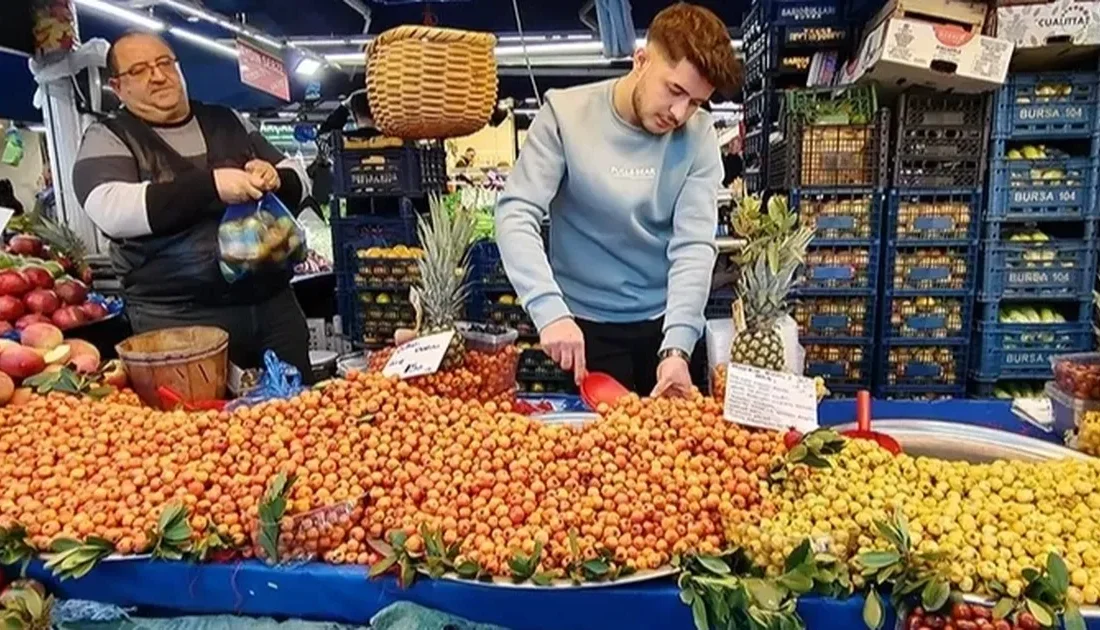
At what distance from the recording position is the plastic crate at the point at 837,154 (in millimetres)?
3510

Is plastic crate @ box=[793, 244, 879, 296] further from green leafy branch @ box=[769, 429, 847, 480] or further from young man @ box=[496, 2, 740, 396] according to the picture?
green leafy branch @ box=[769, 429, 847, 480]

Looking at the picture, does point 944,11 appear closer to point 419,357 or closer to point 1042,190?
point 1042,190

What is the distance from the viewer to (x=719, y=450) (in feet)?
3.91

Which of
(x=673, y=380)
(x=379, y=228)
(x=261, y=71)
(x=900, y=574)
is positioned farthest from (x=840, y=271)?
(x=261, y=71)

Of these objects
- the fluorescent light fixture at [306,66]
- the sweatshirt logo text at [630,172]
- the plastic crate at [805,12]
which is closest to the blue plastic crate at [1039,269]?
the plastic crate at [805,12]

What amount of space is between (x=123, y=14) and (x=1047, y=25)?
305 inches

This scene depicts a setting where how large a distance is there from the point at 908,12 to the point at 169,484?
329 cm

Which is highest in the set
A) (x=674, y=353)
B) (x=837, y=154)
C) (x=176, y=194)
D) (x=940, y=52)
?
(x=940, y=52)

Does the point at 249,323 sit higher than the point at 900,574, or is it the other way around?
the point at 249,323

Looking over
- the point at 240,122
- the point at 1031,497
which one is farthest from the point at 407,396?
the point at 240,122

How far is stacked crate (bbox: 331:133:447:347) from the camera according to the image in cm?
416

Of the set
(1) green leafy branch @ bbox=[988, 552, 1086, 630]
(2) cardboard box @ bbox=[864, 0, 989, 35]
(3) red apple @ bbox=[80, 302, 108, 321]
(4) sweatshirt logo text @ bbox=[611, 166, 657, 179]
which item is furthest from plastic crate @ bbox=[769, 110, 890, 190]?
(3) red apple @ bbox=[80, 302, 108, 321]

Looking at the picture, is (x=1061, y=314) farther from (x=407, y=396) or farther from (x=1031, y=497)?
(x=407, y=396)

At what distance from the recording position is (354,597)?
3.51 feet
